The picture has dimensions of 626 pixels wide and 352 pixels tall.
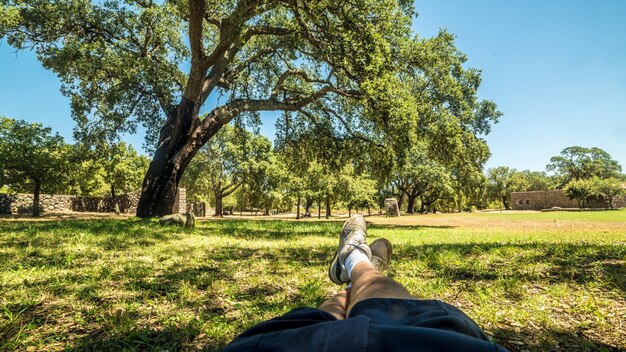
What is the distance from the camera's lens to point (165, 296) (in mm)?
2887

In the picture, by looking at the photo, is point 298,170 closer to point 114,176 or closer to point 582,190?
point 114,176

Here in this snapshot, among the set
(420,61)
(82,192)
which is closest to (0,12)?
(420,61)

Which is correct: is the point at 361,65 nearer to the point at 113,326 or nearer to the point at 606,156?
the point at 113,326

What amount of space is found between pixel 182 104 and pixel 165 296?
1063 centimetres

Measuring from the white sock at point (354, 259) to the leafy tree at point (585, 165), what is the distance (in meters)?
90.1

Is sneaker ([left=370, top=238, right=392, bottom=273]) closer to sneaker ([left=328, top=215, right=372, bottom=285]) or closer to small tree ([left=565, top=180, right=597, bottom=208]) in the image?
sneaker ([left=328, top=215, right=372, bottom=285])

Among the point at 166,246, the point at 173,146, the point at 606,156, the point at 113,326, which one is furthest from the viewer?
the point at 606,156

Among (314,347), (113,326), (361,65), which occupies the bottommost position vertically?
(113,326)

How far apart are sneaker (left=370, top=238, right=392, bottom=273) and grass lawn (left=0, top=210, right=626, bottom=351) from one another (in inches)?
20.9

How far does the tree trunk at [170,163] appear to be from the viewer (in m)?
11.6

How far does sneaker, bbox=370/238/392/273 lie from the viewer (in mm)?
2891

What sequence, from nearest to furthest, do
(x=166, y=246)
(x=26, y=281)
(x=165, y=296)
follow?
(x=165, y=296) < (x=26, y=281) < (x=166, y=246)

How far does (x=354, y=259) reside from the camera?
2391 mm

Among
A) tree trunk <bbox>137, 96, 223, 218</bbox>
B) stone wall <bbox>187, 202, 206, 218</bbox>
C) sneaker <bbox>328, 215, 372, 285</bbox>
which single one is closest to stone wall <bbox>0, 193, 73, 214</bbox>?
stone wall <bbox>187, 202, 206, 218</bbox>
